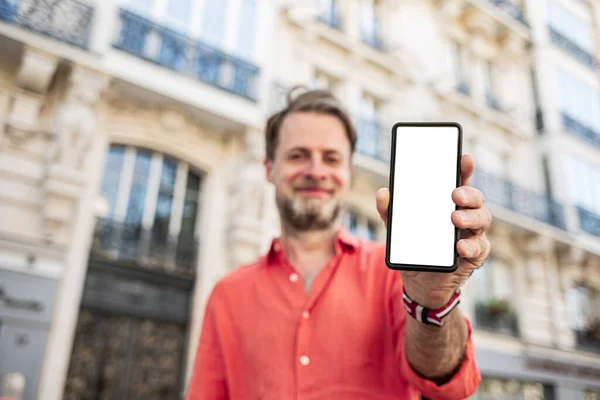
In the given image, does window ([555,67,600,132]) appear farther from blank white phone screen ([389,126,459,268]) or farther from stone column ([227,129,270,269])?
blank white phone screen ([389,126,459,268])

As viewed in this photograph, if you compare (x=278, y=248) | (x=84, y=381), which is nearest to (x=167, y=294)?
(x=84, y=381)

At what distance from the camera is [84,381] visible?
20.9 feet

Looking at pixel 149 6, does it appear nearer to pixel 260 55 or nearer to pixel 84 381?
pixel 260 55

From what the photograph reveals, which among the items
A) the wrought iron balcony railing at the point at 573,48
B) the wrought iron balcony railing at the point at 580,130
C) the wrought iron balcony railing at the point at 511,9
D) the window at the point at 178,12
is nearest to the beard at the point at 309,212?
the window at the point at 178,12

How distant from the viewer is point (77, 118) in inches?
263

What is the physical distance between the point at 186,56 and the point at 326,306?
7.58 m

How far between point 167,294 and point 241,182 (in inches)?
85.5

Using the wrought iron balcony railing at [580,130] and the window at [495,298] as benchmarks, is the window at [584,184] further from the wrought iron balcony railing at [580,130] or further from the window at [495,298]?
the window at [495,298]

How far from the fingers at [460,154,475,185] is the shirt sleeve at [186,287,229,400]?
991mm

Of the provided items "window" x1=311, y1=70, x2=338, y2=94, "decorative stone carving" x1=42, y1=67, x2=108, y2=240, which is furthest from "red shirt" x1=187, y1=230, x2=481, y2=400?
"window" x1=311, y1=70, x2=338, y2=94

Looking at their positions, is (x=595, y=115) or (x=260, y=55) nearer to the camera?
(x=260, y=55)

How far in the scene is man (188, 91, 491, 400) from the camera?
3.65 feet

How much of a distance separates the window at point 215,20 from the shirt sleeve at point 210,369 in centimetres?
803

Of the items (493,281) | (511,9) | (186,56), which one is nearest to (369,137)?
(186,56)
